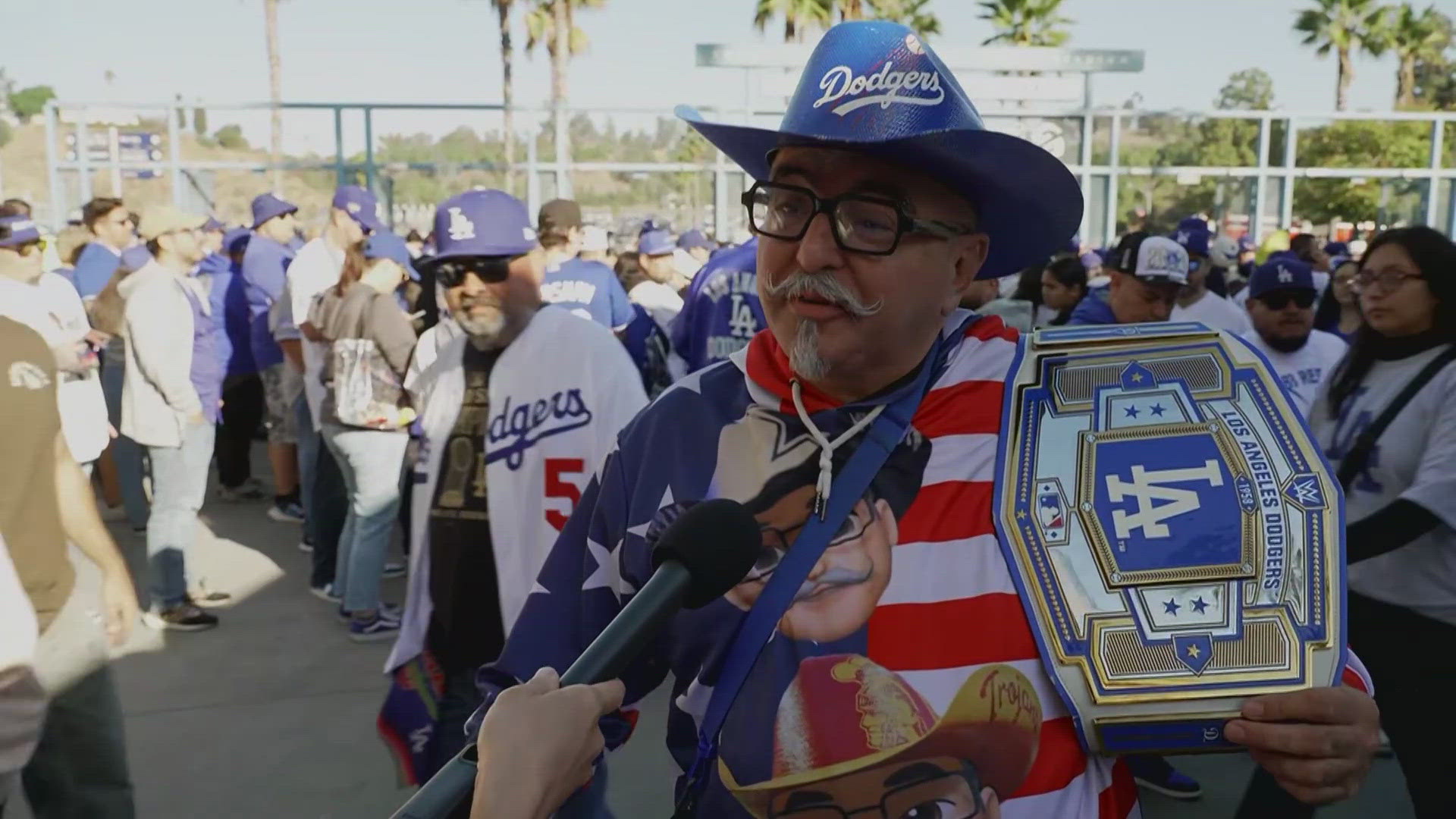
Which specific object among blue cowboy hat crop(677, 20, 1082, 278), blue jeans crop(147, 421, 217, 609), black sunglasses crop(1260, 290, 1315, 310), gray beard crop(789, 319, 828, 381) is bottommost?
blue jeans crop(147, 421, 217, 609)

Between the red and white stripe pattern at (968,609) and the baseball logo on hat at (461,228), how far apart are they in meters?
2.29

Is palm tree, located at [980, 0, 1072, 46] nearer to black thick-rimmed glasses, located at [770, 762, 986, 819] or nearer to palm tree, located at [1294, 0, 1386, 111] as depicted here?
palm tree, located at [1294, 0, 1386, 111]

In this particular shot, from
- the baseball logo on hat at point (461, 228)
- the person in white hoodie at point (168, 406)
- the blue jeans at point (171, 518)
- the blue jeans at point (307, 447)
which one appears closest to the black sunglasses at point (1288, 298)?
the baseball logo on hat at point (461, 228)

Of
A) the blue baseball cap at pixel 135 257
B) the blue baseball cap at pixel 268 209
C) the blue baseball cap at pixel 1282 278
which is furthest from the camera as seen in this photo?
the blue baseball cap at pixel 268 209

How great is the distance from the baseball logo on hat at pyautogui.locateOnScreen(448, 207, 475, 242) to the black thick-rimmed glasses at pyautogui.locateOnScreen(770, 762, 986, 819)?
2574 mm

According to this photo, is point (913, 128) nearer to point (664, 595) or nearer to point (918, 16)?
point (664, 595)

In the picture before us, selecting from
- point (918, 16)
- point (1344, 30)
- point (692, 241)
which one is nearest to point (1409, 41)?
point (1344, 30)

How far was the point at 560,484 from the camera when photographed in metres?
3.36

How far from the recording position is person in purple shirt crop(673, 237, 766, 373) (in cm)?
549

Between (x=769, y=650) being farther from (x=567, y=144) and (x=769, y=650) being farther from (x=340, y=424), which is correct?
(x=567, y=144)

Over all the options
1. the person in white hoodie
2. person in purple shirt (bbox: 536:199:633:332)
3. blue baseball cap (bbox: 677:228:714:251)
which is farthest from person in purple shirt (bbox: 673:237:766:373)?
blue baseball cap (bbox: 677:228:714:251)

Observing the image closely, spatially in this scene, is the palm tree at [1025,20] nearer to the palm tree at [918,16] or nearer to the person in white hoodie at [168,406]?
the palm tree at [918,16]

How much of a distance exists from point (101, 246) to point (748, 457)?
865 cm

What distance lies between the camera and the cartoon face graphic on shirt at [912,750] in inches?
59.1
